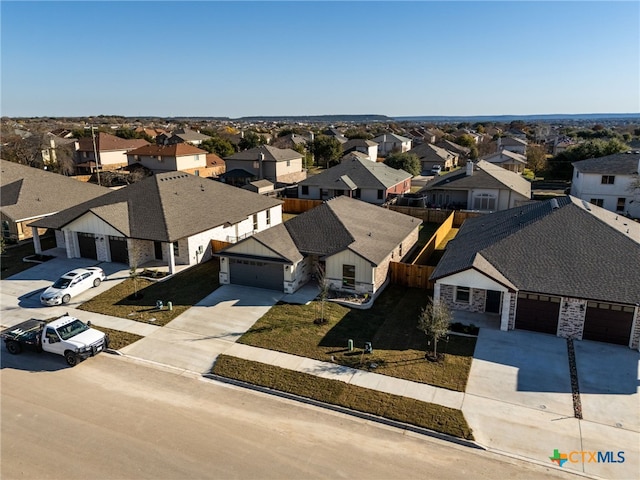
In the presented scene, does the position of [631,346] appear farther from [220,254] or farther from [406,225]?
[220,254]

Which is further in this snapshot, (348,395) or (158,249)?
(158,249)

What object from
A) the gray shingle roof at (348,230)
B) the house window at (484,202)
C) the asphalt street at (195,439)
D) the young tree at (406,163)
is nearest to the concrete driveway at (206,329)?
the asphalt street at (195,439)

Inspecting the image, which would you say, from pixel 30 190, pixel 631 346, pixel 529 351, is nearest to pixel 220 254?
pixel 529 351

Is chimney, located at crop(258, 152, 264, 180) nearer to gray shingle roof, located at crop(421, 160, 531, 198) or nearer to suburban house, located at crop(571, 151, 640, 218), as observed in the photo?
gray shingle roof, located at crop(421, 160, 531, 198)

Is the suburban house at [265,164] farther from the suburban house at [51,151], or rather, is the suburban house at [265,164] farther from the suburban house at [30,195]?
the suburban house at [51,151]

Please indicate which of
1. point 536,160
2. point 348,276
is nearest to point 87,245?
point 348,276

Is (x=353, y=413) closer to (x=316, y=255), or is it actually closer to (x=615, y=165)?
(x=316, y=255)

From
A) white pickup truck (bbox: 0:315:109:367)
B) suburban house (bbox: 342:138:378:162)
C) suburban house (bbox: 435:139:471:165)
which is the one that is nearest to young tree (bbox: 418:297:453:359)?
white pickup truck (bbox: 0:315:109:367)
